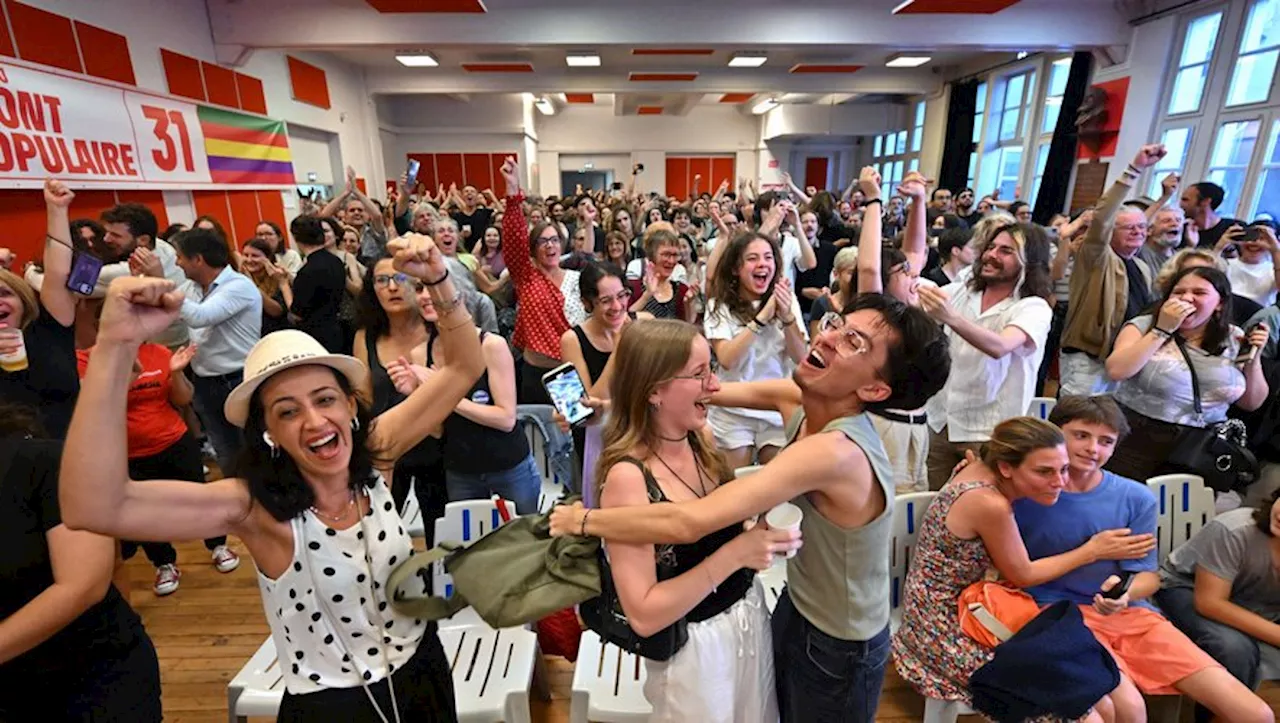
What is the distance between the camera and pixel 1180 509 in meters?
2.42

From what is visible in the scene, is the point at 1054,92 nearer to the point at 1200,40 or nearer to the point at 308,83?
the point at 1200,40

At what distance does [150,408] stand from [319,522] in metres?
2.21

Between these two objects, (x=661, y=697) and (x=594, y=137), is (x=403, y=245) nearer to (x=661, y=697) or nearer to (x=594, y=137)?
(x=661, y=697)

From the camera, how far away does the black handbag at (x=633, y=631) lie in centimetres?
125

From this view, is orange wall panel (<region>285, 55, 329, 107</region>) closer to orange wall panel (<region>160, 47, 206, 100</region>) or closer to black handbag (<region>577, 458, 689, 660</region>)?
orange wall panel (<region>160, 47, 206, 100</region>)

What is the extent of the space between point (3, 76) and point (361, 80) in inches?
299

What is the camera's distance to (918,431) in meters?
2.63

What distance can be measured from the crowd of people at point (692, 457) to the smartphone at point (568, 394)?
0.04 m

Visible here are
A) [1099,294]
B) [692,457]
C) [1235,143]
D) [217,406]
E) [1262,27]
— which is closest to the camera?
[692,457]

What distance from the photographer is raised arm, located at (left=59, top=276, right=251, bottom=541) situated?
92 centimetres

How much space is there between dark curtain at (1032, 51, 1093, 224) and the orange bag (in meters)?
9.11

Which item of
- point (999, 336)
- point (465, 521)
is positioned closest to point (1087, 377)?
point (999, 336)

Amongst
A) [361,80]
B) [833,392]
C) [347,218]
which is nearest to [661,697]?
[833,392]

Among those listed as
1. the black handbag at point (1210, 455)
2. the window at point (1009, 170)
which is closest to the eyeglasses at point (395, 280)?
the black handbag at point (1210, 455)
